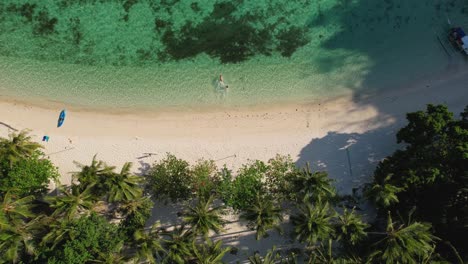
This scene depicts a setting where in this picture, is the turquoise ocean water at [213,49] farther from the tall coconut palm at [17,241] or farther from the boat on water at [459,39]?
the tall coconut palm at [17,241]

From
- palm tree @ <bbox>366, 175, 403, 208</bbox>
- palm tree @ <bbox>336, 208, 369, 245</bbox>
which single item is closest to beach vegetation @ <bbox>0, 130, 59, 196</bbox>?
palm tree @ <bbox>336, 208, 369, 245</bbox>

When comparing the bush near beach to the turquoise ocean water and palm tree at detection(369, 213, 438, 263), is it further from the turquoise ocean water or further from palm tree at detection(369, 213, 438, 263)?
the turquoise ocean water

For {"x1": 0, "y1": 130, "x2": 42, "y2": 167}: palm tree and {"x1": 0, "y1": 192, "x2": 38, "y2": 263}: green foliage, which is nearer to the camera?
{"x1": 0, "y1": 192, "x2": 38, "y2": 263}: green foliage

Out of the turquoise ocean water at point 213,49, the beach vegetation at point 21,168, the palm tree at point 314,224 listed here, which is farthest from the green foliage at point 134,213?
the palm tree at point 314,224

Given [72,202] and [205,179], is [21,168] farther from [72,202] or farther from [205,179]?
[205,179]

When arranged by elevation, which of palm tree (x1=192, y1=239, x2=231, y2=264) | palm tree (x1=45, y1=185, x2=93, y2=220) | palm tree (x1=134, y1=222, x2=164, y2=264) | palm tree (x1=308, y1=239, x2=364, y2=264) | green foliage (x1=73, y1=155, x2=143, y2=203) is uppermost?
green foliage (x1=73, y1=155, x2=143, y2=203)

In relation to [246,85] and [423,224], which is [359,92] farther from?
[423,224]

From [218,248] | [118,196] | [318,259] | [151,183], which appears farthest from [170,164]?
[318,259]
